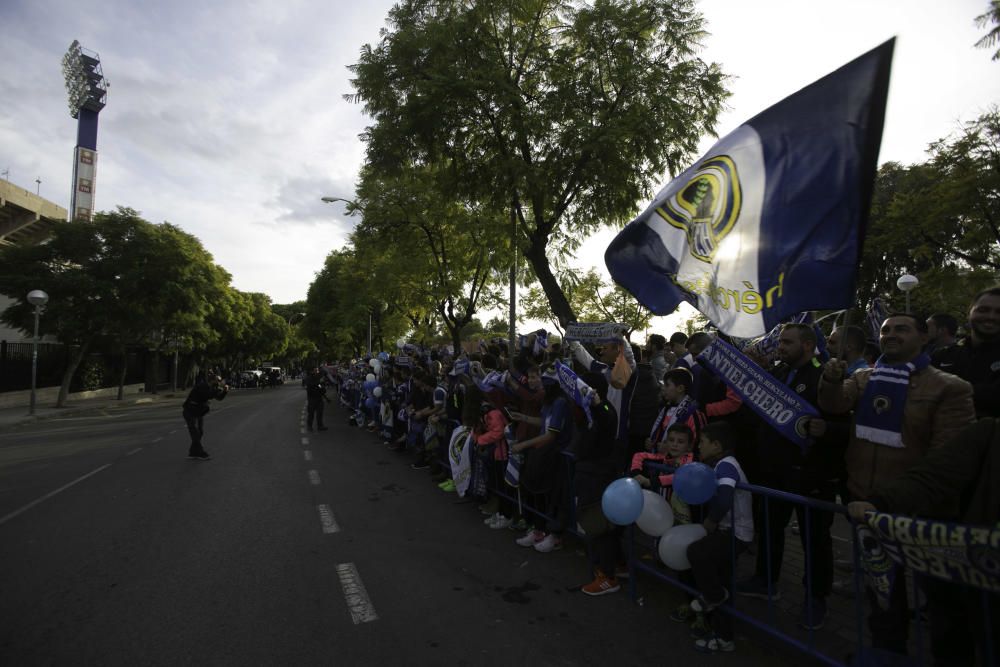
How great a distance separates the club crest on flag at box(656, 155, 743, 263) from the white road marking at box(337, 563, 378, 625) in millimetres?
3532

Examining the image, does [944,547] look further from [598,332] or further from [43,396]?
[43,396]

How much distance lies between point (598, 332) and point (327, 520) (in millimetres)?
3958

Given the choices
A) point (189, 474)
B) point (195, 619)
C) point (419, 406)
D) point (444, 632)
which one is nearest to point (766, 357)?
point (444, 632)

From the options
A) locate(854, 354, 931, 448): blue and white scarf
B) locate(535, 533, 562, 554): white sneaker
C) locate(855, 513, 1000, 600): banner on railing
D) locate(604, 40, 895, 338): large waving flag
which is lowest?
locate(535, 533, 562, 554): white sneaker

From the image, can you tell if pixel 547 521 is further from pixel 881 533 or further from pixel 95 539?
pixel 95 539

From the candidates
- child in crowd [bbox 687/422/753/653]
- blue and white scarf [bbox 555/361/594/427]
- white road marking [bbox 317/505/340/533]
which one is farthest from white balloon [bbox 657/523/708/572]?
white road marking [bbox 317/505/340/533]

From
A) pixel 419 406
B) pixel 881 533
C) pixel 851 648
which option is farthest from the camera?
pixel 419 406

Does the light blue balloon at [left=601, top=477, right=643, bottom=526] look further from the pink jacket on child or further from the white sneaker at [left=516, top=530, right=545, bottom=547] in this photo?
the pink jacket on child

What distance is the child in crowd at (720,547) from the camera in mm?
3545

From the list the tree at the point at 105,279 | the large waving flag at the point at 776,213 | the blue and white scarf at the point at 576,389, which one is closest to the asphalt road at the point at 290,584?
the blue and white scarf at the point at 576,389

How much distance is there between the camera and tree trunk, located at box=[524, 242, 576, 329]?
12.4 metres

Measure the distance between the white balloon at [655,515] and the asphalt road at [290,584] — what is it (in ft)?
2.19

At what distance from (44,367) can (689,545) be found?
33609mm

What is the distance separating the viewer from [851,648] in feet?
10.9
